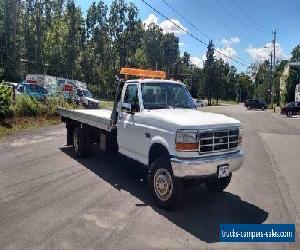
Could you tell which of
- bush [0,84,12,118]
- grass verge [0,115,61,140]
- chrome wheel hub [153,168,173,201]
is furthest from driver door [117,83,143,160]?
bush [0,84,12,118]

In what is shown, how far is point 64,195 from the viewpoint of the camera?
27.3ft

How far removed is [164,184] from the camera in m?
7.65

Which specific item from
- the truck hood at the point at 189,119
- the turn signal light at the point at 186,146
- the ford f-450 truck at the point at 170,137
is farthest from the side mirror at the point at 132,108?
the turn signal light at the point at 186,146

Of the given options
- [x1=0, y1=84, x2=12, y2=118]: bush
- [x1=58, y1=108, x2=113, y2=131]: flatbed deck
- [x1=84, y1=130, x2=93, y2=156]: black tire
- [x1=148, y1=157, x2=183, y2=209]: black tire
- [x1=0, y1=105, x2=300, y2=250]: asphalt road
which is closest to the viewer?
[x1=0, y1=105, x2=300, y2=250]: asphalt road

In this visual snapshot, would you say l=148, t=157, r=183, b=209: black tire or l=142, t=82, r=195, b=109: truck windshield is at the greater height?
l=142, t=82, r=195, b=109: truck windshield

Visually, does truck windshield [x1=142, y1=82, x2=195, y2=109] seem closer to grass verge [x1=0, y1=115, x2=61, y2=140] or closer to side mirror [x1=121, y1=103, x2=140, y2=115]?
side mirror [x1=121, y1=103, x2=140, y2=115]

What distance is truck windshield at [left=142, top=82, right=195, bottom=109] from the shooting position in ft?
29.2

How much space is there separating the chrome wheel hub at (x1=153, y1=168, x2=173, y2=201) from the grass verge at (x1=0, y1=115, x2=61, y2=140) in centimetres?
1062

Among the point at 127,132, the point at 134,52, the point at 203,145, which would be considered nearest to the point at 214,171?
the point at 203,145

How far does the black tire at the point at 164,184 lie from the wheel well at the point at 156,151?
9.0 inches

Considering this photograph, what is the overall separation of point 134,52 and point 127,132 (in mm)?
77566

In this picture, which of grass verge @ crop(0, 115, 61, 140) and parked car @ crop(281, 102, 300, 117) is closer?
grass verge @ crop(0, 115, 61, 140)

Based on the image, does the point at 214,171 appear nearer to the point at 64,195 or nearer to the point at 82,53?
the point at 64,195

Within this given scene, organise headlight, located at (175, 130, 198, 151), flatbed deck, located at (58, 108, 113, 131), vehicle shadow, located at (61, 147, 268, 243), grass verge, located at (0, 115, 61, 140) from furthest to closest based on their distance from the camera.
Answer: grass verge, located at (0, 115, 61, 140), flatbed deck, located at (58, 108, 113, 131), headlight, located at (175, 130, 198, 151), vehicle shadow, located at (61, 147, 268, 243)
